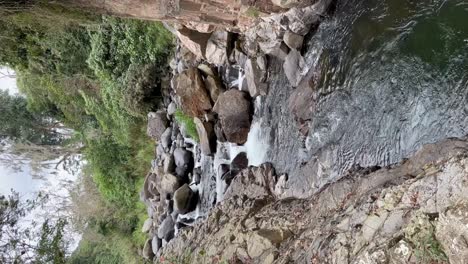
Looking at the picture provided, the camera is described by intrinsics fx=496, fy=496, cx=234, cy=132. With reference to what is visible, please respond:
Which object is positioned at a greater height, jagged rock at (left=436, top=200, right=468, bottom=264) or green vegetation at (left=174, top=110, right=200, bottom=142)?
jagged rock at (left=436, top=200, right=468, bottom=264)

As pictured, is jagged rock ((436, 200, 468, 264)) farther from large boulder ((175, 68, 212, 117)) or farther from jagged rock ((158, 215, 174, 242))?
jagged rock ((158, 215, 174, 242))

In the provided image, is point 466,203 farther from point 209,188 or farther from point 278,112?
point 209,188

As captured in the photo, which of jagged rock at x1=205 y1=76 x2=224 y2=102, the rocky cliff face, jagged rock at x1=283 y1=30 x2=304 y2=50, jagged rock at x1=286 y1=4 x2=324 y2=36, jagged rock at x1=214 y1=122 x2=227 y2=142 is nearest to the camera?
the rocky cliff face

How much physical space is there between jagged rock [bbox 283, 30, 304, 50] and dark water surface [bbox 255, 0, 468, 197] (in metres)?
0.17

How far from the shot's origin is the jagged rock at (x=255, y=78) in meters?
8.33

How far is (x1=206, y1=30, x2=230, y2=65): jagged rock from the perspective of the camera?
882 cm

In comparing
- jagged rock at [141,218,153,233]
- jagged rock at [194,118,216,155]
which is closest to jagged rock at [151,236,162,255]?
jagged rock at [141,218,153,233]

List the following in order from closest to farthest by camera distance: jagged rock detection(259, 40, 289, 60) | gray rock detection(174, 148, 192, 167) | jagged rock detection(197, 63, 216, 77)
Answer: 1. jagged rock detection(259, 40, 289, 60)
2. jagged rock detection(197, 63, 216, 77)
3. gray rock detection(174, 148, 192, 167)

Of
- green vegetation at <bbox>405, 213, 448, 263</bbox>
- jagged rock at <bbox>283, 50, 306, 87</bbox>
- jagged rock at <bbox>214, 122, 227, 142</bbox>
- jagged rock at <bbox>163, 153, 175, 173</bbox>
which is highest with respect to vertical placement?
jagged rock at <bbox>283, 50, 306, 87</bbox>

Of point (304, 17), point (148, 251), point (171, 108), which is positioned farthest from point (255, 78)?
point (148, 251)

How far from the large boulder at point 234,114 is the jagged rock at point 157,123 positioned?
8.74ft

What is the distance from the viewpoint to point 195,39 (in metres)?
8.88

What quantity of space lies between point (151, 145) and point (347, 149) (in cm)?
742

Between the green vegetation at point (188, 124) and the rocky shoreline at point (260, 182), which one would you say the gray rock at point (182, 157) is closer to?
the rocky shoreline at point (260, 182)
